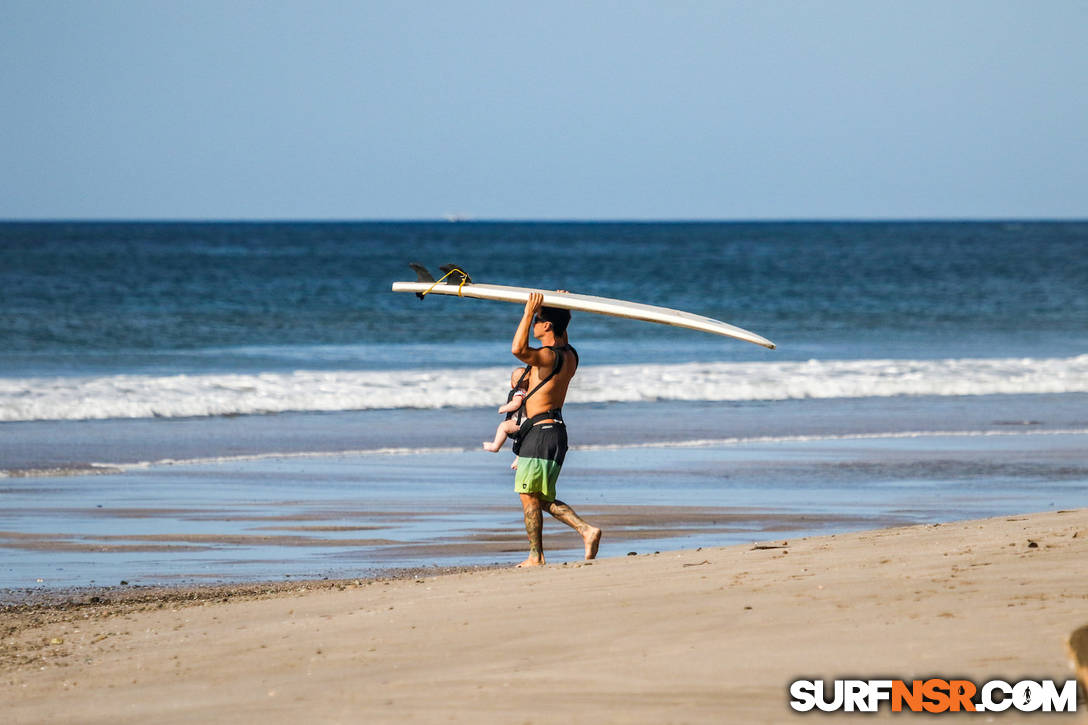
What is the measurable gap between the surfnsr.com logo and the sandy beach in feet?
0.24

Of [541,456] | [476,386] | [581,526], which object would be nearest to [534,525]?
[581,526]

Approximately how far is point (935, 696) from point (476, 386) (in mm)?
14804

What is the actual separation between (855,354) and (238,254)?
185 ft

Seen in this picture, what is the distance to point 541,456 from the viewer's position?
743 centimetres

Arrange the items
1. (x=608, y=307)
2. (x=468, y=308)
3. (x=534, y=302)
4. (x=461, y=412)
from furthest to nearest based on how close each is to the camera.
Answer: (x=468, y=308) → (x=461, y=412) → (x=608, y=307) → (x=534, y=302)

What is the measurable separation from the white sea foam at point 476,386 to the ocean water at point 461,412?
0.07 metres

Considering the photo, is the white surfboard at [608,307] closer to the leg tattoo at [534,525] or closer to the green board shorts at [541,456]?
the green board shorts at [541,456]

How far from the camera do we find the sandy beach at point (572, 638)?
15.1 ft

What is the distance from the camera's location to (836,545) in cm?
711

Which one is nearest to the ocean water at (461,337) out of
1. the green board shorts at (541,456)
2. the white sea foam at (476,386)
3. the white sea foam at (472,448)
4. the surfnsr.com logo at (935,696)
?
the white sea foam at (476,386)

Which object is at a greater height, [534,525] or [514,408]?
[514,408]

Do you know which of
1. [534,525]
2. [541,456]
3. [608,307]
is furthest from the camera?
[608,307]

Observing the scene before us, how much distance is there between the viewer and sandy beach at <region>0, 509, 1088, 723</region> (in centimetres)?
461

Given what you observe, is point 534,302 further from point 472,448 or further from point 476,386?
point 476,386
